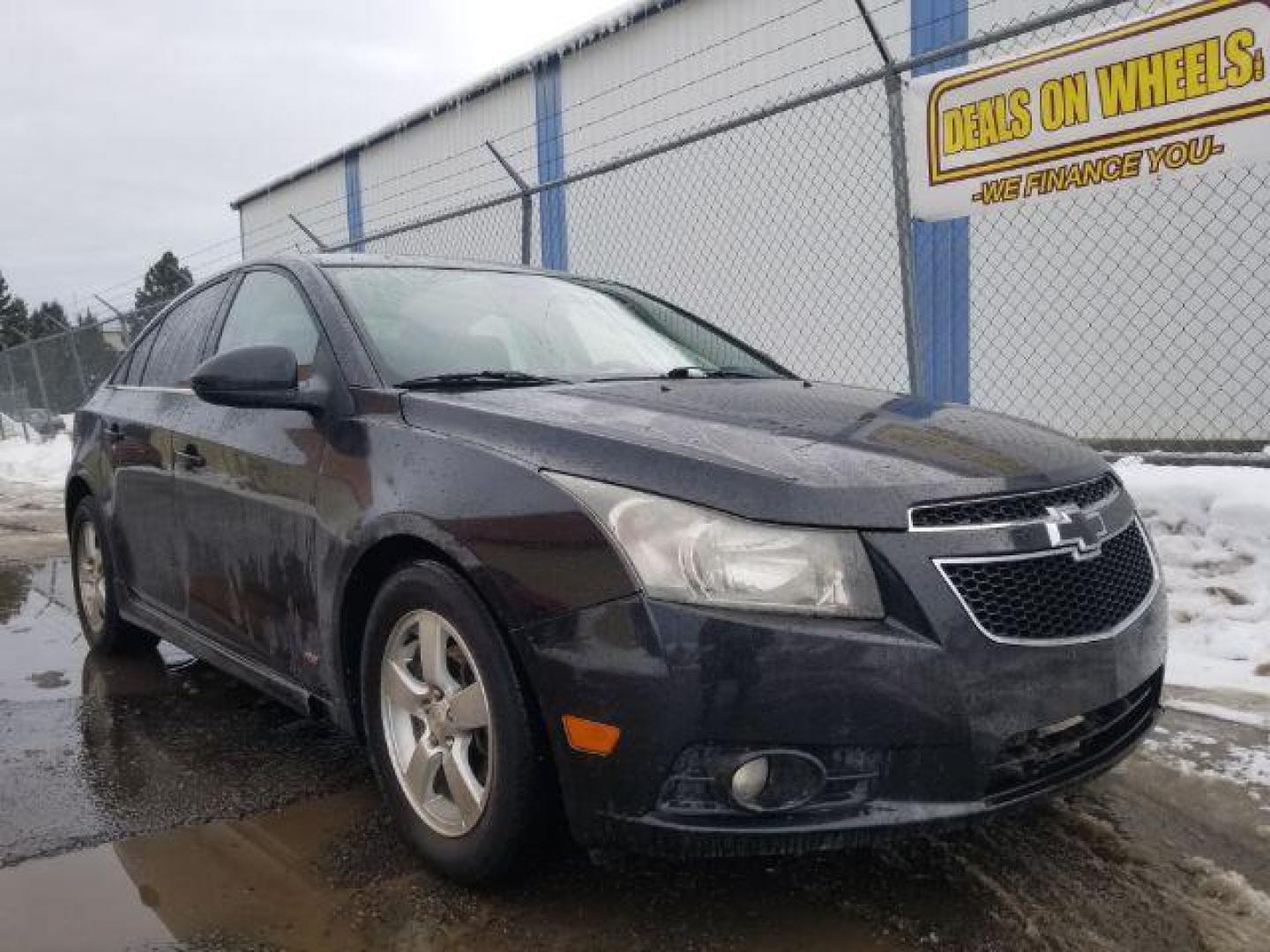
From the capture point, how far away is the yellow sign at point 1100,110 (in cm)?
402

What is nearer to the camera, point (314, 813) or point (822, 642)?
point (822, 642)

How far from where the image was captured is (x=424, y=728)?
94.7 inches

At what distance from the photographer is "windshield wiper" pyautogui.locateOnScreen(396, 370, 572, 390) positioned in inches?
106

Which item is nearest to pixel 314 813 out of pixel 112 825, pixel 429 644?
pixel 112 825

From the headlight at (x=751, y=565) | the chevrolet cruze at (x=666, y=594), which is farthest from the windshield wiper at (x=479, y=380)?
the headlight at (x=751, y=565)

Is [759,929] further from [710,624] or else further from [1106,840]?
[1106,840]

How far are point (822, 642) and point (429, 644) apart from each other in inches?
36.0

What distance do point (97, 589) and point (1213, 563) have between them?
4784mm

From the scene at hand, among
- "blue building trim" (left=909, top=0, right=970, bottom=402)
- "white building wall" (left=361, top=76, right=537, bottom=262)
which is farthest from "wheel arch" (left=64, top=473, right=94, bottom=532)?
"white building wall" (left=361, top=76, right=537, bottom=262)

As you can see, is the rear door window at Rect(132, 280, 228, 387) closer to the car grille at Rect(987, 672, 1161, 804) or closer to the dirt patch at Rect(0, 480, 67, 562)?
the car grille at Rect(987, 672, 1161, 804)

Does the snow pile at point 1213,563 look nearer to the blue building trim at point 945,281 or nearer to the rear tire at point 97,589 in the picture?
the blue building trim at point 945,281

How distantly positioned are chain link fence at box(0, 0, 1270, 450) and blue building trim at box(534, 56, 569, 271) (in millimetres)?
432

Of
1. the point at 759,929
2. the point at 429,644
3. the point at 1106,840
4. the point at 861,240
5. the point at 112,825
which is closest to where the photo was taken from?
the point at 759,929

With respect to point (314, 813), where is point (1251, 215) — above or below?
above
